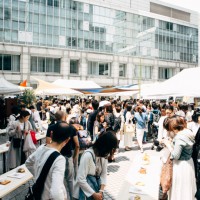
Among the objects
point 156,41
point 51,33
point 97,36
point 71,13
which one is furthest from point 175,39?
point 51,33

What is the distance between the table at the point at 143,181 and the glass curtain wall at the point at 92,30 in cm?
3291

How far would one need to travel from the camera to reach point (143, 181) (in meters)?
4.36

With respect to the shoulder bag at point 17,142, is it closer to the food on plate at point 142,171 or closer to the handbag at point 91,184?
the food on plate at point 142,171

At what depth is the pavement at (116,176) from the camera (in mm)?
5852

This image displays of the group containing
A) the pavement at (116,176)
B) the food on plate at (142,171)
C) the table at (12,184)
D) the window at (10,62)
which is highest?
the window at (10,62)

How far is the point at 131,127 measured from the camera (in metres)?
10.6

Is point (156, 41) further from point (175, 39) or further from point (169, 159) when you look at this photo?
point (169, 159)

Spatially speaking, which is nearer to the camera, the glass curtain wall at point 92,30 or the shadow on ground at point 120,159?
the shadow on ground at point 120,159

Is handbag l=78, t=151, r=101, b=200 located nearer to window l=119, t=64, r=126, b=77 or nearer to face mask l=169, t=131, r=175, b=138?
face mask l=169, t=131, r=175, b=138

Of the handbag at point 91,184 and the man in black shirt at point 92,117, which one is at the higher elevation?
the man in black shirt at point 92,117

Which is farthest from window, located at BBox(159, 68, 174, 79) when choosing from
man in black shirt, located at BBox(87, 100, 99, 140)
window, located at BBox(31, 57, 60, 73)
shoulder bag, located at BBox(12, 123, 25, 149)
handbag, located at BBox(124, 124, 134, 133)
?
shoulder bag, located at BBox(12, 123, 25, 149)

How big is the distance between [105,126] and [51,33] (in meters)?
32.3

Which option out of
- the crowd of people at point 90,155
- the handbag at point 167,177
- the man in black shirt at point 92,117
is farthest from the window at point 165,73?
the handbag at point 167,177

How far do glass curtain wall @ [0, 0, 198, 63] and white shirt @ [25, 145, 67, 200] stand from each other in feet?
112
